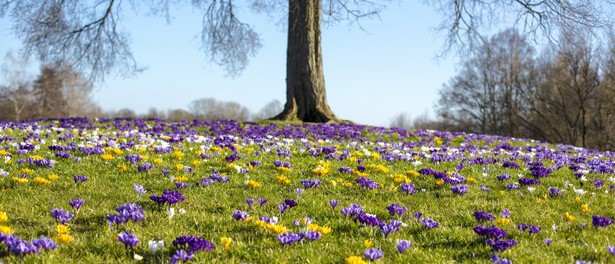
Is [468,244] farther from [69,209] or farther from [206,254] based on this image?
[69,209]

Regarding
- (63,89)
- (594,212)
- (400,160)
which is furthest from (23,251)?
(63,89)

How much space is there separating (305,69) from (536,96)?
39397mm

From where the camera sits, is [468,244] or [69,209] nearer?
[468,244]

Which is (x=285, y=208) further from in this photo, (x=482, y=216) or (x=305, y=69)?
(x=305, y=69)

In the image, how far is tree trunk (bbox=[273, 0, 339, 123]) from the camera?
79.2 ft

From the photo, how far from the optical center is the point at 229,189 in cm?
726

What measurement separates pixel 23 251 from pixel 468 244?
4376mm

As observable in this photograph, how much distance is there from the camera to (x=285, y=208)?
5867mm

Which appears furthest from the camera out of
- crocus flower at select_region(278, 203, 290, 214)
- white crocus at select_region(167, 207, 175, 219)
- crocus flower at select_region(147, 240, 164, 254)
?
crocus flower at select_region(278, 203, 290, 214)

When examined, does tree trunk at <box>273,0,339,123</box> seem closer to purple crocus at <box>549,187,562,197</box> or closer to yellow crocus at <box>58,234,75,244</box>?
purple crocus at <box>549,187,562,197</box>

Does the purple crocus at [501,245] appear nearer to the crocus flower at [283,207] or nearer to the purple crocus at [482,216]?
the purple crocus at [482,216]

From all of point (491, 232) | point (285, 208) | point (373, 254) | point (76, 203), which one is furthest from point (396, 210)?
point (76, 203)

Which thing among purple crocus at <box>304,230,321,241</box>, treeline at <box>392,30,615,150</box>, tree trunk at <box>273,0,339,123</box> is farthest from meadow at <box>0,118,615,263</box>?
treeline at <box>392,30,615,150</box>

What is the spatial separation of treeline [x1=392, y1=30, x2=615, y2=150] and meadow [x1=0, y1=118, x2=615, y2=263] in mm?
37310
